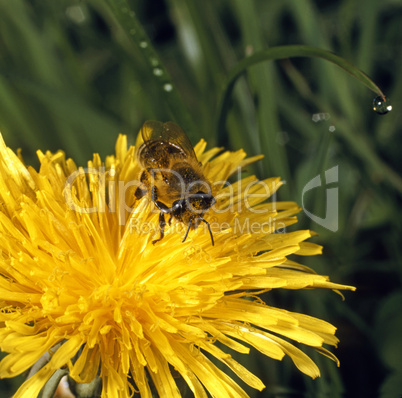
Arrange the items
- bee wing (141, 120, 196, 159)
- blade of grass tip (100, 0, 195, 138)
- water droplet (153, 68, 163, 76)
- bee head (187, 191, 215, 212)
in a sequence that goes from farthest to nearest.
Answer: water droplet (153, 68, 163, 76) → blade of grass tip (100, 0, 195, 138) → bee wing (141, 120, 196, 159) → bee head (187, 191, 215, 212)

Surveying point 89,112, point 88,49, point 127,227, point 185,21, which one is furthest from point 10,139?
point 127,227

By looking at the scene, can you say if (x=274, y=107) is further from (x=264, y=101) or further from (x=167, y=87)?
(x=167, y=87)

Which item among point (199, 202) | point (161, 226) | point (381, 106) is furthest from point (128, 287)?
point (381, 106)

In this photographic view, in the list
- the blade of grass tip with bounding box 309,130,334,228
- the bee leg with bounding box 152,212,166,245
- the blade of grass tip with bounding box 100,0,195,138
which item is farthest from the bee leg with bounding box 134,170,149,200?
the blade of grass tip with bounding box 309,130,334,228

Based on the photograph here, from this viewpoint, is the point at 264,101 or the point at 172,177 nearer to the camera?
the point at 172,177

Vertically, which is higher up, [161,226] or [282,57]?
[282,57]

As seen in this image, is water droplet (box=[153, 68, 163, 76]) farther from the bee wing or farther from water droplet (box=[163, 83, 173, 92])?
the bee wing
